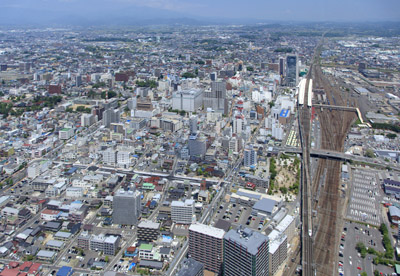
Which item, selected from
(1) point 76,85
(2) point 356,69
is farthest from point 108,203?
(2) point 356,69

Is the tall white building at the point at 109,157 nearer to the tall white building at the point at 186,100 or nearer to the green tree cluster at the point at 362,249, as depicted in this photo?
the tall white building at the point at 186,100

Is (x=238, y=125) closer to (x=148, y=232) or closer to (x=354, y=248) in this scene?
(x=354, y=248)

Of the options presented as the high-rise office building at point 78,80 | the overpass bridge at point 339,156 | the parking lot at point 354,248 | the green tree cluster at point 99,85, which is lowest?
the parking lot at point 354,248

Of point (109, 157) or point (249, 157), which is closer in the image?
point (249, 157)

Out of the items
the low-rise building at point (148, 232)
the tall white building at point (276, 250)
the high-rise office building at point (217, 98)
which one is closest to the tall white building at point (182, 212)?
the low-rise building at point (148, 232)

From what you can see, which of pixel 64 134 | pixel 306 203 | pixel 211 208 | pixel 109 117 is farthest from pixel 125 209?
pixel 109 117

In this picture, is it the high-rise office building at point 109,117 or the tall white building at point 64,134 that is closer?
the tall white building at point 64,134
